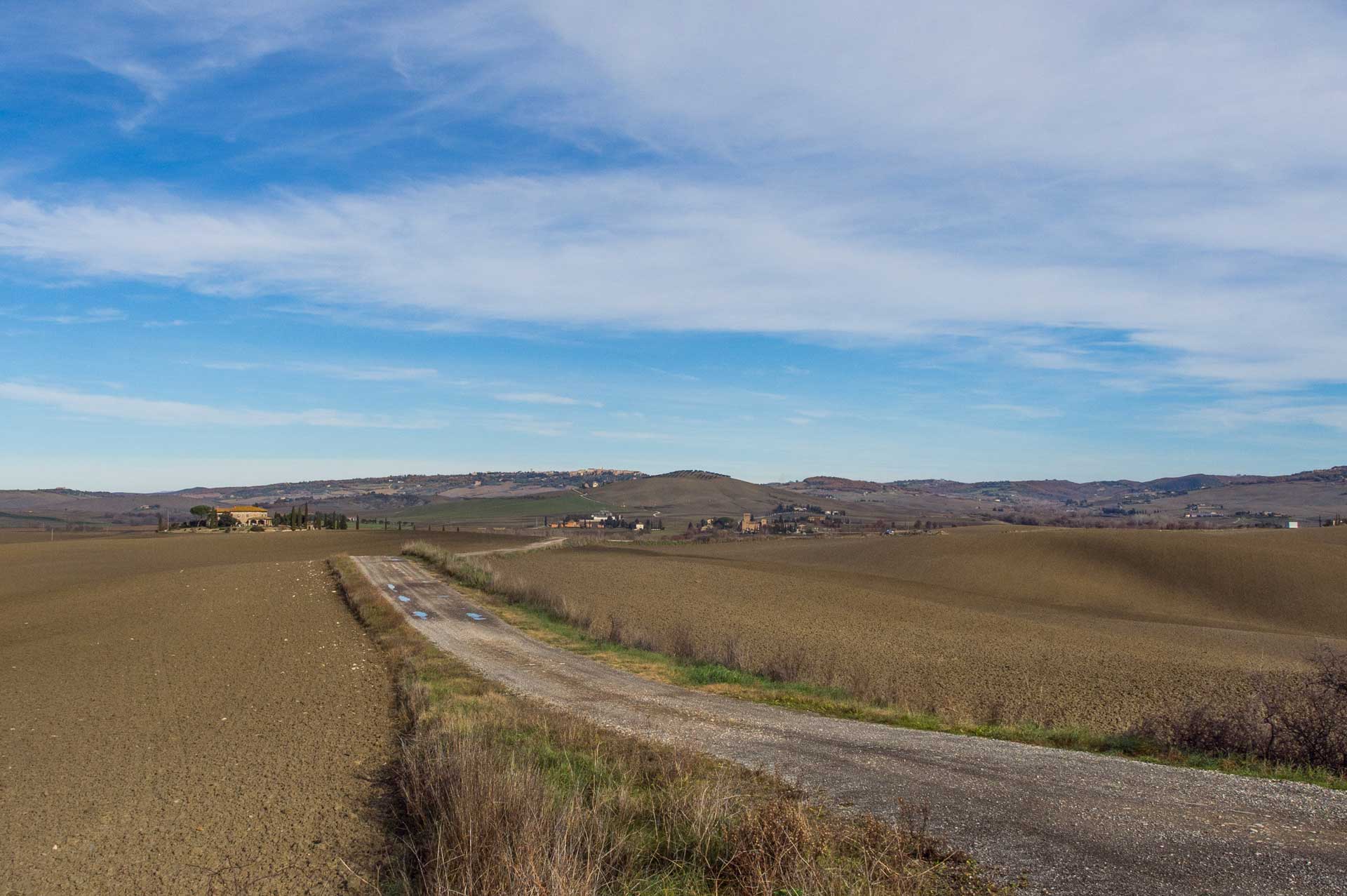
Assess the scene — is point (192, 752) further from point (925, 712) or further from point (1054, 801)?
point (925, 712)

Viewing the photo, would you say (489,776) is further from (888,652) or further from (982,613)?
(982,613)

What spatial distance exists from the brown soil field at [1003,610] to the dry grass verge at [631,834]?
9368 mm

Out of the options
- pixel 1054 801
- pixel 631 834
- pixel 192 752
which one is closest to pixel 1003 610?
pixel 1054 801

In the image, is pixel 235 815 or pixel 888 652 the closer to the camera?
pixel 235 815

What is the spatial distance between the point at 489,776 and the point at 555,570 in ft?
177

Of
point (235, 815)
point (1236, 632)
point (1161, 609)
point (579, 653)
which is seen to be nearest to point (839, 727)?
point (235, 815)

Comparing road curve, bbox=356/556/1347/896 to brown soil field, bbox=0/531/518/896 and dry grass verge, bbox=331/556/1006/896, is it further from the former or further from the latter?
brown soil field, bbox=0/531/518/896

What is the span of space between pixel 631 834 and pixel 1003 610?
166 feet

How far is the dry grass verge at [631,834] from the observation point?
23.6 ft

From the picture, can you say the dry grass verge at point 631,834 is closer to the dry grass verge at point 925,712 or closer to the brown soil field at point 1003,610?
the dry grass verge at point 925,712

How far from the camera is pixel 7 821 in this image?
1035 centimetres

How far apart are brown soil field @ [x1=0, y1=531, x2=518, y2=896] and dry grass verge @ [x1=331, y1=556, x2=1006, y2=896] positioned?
3.65ft

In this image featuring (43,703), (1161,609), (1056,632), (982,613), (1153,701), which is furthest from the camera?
(1161,609)

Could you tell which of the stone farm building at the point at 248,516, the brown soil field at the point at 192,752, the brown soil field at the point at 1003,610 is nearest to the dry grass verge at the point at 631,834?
the brown soil field at the point at 192,752
